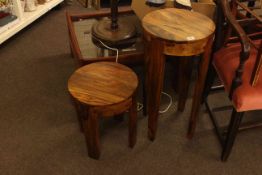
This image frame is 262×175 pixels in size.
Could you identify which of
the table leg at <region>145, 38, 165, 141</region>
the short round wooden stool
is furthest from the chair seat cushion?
the short round wooden stool

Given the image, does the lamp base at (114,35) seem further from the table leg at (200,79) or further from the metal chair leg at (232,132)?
the metal chair leg at (232,132)

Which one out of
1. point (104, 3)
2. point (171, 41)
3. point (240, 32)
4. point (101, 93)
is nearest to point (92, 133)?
point (101, 93)

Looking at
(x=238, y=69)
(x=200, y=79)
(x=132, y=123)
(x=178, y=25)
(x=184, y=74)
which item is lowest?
(x=132, y=123)

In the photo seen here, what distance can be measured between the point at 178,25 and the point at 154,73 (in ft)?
0.77

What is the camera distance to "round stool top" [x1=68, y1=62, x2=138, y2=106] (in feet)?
4.04

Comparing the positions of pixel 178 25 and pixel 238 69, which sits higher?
pixel 178 25

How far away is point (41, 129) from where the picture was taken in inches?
63.3

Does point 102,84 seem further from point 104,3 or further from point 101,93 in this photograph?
point 104,3

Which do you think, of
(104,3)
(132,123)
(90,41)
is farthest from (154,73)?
(104,3)

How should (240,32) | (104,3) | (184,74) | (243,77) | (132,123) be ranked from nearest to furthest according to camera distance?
(240,32) < (243,77) < (132,123) < (184,74) < (104,3)

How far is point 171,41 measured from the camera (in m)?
1.15

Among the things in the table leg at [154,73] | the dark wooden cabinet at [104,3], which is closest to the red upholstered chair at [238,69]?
the table leg at [154,73]

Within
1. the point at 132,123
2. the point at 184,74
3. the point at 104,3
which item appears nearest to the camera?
the point at 132,123

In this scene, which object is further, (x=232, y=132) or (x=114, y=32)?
(x=114, y=32)
